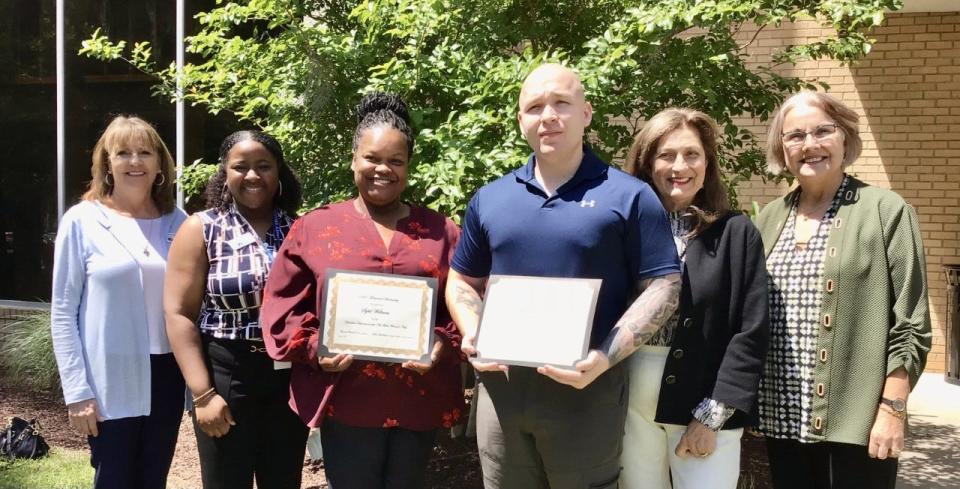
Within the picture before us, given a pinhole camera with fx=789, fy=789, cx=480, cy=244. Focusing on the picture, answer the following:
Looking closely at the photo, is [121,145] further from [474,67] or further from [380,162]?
[474,67]

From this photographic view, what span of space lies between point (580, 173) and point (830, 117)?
95 centimetres

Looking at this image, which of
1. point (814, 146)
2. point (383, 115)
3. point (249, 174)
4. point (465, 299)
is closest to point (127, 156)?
point (249, 174)

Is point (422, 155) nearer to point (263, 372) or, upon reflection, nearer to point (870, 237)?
point (263, 372)

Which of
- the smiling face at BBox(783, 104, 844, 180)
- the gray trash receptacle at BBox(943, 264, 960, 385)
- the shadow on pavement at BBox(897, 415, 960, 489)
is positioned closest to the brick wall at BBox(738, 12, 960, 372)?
the gray trash receptacle at BBox(943, 264, 960, 385)

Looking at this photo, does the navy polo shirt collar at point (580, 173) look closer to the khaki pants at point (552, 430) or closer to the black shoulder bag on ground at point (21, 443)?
the khaki pants at point (552, 430)

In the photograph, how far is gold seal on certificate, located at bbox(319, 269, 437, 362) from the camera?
104 inches

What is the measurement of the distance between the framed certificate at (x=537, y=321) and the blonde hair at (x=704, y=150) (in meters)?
0.61

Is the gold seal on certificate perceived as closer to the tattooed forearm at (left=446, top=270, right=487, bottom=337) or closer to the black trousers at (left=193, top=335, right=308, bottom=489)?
the tattooed forearm at (left=446, top=270, right=487, bottom=337)

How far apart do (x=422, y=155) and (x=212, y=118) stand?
14.9ft

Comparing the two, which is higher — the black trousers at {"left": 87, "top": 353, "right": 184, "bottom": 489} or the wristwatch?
the wristwatch

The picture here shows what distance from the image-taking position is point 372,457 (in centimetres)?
273

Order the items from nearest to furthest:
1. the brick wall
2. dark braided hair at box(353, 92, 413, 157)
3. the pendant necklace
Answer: dark braided hair at box(353, 92, 413, 157) < the pendant necklace < the brick wall

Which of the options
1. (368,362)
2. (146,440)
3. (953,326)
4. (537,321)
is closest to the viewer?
(537,321)

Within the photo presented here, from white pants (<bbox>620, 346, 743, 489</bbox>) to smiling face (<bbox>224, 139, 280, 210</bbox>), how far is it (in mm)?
1577
